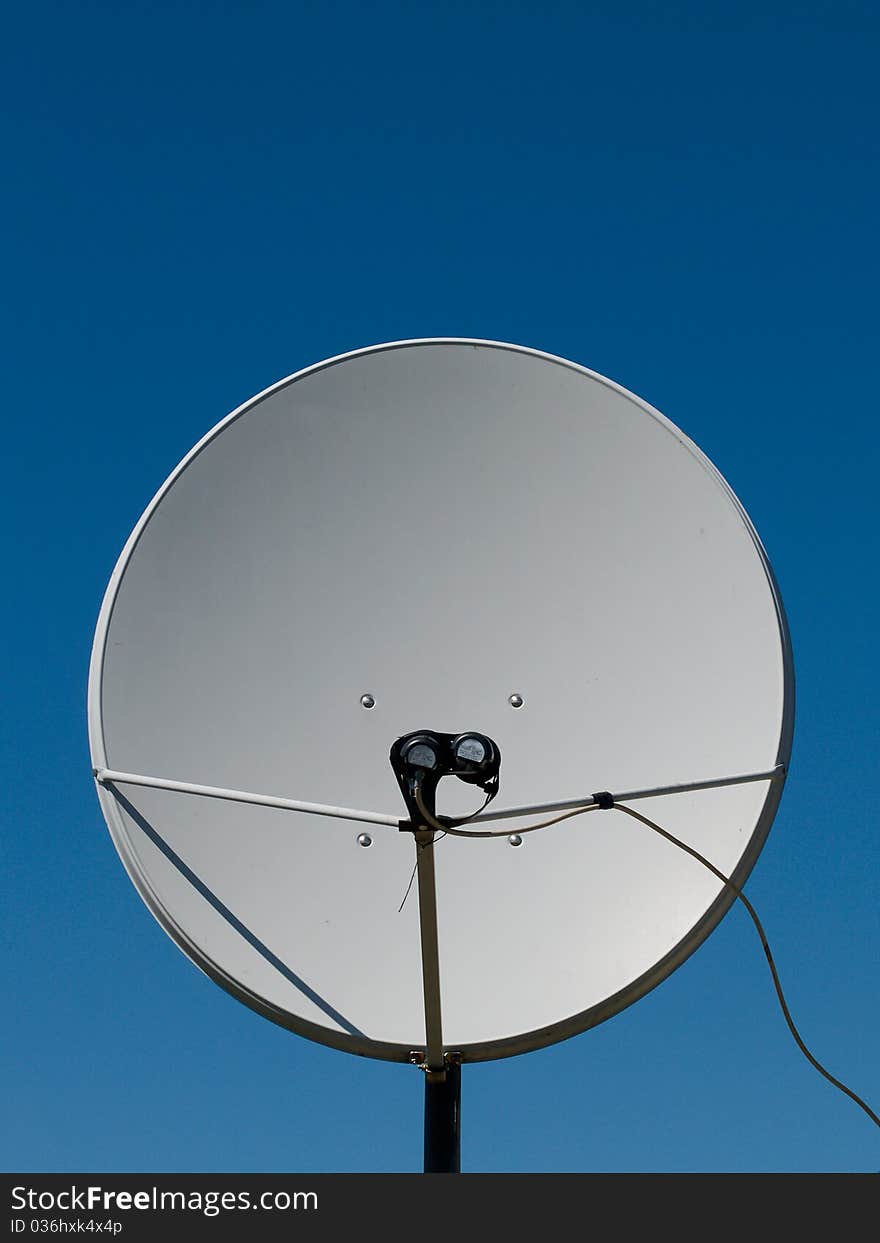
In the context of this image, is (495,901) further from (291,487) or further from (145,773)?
(291,487)

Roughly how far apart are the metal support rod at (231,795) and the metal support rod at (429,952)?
14 centimetres

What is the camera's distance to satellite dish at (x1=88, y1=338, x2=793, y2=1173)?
16.3 feet

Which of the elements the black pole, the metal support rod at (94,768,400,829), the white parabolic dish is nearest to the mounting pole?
the black pole

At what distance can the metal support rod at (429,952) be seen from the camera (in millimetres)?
4578

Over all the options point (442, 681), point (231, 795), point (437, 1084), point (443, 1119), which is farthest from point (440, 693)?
point (443, 1119)

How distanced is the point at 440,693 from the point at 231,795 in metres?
1.13

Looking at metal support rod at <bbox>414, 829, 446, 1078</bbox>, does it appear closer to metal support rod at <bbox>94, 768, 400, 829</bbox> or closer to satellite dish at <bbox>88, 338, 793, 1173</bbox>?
satellite dish at <bbox>88, 338, 793, 1173</bbox>

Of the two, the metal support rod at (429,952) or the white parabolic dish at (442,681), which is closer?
the metal support rod at (429,952)

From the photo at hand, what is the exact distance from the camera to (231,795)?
15.6ft

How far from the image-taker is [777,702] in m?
4.95

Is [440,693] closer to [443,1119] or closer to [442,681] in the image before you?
[442,681]

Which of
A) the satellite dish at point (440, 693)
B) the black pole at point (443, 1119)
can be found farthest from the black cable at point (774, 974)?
the black pole at point (443, 1119)

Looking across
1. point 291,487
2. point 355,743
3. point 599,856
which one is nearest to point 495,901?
point 599,856

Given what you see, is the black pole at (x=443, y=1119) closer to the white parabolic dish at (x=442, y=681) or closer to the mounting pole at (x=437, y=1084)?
the mounting pole at (x=437, y=1084)
